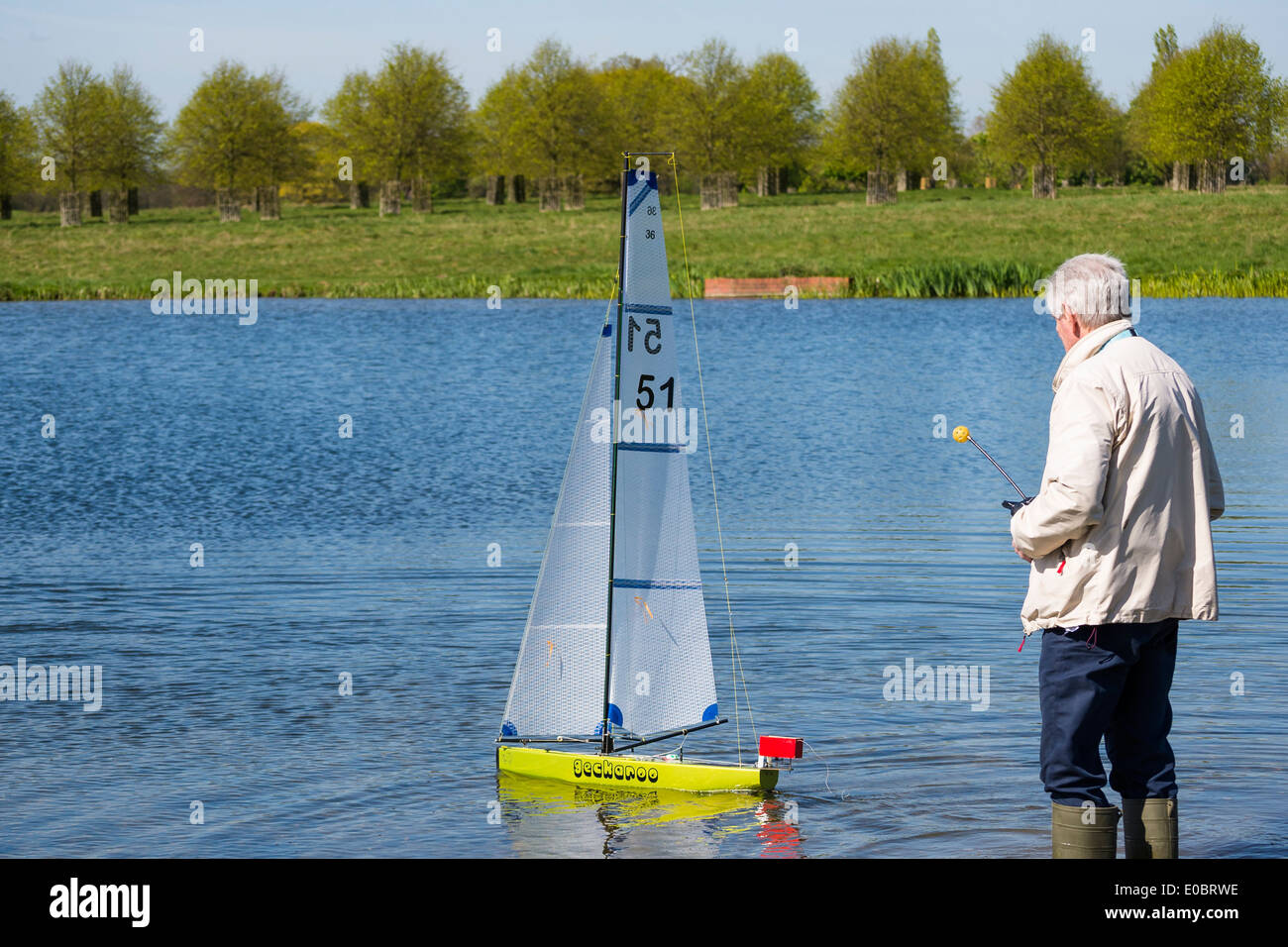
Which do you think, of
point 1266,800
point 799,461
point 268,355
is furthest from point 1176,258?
point 1266,800

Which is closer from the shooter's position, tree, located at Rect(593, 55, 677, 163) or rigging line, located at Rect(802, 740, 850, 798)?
rigging line, located at Rect(802, 740, 850, 798)

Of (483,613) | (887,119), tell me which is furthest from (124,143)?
(483,613)

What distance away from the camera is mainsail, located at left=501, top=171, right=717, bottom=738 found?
37.0 feet

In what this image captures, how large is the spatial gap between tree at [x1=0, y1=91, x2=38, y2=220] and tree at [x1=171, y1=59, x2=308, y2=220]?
11.0m

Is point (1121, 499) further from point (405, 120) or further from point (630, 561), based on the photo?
point (405, 120)

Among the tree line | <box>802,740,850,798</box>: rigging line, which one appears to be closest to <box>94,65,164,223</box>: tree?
the tree line

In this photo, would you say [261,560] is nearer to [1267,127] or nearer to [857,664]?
[857,664]

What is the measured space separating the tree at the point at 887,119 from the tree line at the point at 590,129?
0.60ft

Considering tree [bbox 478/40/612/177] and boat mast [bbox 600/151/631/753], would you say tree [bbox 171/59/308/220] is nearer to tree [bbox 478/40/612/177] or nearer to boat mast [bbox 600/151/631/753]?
tree [bbox 478/40/612/177]

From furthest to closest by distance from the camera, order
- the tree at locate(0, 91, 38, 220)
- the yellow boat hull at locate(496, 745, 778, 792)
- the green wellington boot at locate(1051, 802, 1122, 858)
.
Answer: the tree at locate(0, 91, 38, 220)
the yellow boat hull at locate(496, 745, 778, 792)
the green wellington boot at locate(1051, 802, 1122, 858)

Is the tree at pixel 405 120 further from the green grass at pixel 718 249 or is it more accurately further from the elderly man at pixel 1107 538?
the elderly man at pixel 1107 538

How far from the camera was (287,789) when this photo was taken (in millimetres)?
12156

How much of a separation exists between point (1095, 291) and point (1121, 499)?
1006 millimetres

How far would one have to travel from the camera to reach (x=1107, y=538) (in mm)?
7191
